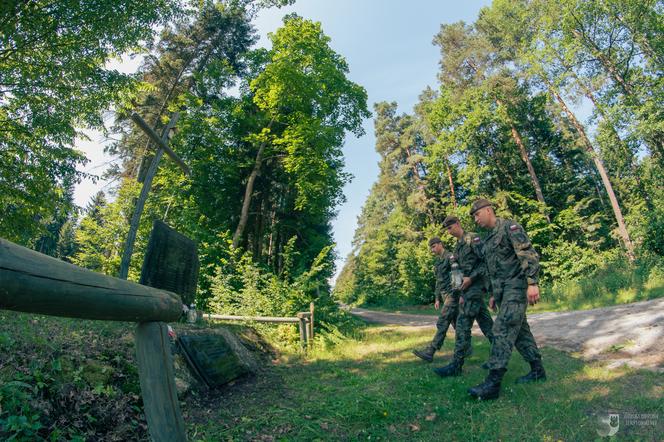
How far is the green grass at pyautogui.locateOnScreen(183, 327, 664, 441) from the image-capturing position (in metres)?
3.41

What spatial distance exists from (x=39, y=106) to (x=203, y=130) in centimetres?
954

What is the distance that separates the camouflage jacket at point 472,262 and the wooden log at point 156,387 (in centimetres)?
483

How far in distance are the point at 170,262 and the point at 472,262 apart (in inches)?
189

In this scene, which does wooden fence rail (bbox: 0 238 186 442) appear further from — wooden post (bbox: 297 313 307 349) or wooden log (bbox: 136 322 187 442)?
wooden post (bbox: 297 313 307 349)

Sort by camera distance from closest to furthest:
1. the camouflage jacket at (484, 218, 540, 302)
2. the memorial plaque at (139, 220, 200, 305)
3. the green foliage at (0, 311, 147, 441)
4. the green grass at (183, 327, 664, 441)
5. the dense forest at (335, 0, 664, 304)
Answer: the green foliage at (0, 311, 147, 441), the green grass at (183, 327, 664, 441), the memorial plaque at (139, 220, 200, 305), the camouflage jacket at (484, 218, 540, 302), the dense forest at (335, 0, 664, 304)

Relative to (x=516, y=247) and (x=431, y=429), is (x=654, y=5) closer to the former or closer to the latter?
(x=516, y=247)

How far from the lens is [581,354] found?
19.4 feet

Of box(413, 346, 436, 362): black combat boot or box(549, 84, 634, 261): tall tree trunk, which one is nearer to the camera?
box(413, 346, 436, 362): black combat boot

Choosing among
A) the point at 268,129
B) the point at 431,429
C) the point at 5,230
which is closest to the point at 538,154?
the point at 268,129

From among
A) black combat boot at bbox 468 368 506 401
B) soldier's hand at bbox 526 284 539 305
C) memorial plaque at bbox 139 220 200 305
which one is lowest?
black combat boot at bbox 468 368 506 401

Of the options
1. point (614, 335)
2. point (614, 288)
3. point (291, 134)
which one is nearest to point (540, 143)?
point (614, 288)

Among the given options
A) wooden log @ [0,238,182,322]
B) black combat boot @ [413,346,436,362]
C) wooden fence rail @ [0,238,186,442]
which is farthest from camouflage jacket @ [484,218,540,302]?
wooden log @ [0,238,182,322]

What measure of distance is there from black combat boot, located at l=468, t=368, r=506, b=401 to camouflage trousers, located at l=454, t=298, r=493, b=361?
118 centimetres

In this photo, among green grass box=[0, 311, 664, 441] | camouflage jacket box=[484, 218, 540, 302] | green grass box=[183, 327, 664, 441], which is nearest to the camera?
green grass box=[0, 311, 664, 441]
